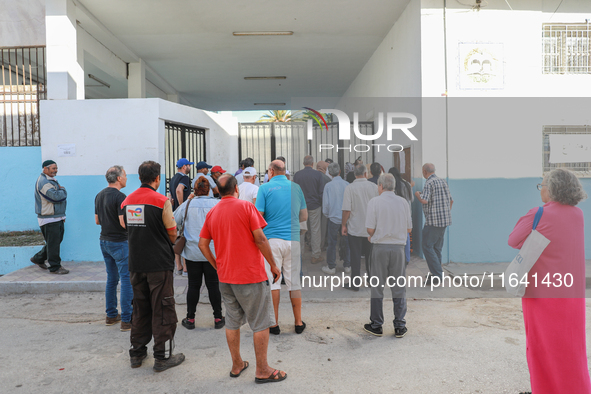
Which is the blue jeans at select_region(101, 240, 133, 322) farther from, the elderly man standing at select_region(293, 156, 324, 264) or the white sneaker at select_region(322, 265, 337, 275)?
the elderly man standing at select_region(293, 156, 324, 264)

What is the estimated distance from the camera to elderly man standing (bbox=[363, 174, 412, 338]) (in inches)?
173

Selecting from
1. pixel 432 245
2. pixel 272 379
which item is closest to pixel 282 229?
pixel 272 379

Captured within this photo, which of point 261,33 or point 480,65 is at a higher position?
point 261,33

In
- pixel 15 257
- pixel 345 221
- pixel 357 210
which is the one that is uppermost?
pixel 357 210

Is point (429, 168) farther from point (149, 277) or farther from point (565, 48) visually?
point (149, 277)

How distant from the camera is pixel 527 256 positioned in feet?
9.58

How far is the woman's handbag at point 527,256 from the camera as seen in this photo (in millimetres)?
2877

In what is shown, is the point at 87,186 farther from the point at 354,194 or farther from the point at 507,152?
the point at 507,152

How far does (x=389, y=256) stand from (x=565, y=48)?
6.07 metres

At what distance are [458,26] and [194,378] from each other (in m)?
6.90

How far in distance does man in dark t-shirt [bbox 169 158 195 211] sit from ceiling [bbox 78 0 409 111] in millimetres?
3294

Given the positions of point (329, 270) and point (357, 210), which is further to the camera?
point (329, 270)

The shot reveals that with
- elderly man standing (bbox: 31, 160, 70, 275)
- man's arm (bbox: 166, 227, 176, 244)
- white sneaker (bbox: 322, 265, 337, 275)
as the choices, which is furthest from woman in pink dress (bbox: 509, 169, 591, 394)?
elderly man standing (bbox: 31, 160, 70, 275)

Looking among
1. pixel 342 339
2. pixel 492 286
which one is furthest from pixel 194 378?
pixel 492 286
